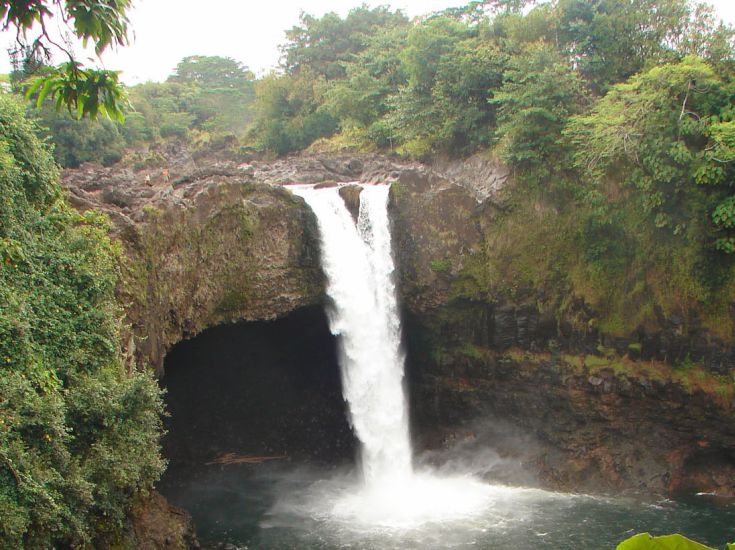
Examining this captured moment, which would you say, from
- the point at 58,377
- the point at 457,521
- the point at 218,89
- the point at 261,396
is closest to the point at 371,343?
the point at 261,396

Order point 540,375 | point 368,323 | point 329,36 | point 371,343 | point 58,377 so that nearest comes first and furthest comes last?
point 58,377
point 540,375
point 368,323
point 371,343
point 329,36

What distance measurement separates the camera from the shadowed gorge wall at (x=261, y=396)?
18453 mm

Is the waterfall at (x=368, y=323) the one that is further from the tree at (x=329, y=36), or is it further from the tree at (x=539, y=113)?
the tree at (x=329, y=36)

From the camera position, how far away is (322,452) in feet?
63.3

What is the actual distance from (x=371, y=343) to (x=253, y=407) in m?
4.59

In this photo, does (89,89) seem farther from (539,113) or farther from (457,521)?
(539,113)

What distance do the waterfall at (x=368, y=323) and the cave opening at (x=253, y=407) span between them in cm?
78

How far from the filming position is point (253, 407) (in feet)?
64.0

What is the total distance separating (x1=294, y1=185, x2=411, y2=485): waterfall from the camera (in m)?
17.2

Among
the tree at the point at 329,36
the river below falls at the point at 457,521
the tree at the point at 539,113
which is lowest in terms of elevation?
the river below falls at the point at 457,521

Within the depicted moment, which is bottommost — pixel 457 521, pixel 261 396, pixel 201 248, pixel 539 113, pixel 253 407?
pixel 457 521

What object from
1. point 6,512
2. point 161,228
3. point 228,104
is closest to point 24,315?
point 6,512

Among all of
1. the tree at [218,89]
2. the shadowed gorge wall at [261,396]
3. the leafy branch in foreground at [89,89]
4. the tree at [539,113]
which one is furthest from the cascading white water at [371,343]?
the tree at [218,89]

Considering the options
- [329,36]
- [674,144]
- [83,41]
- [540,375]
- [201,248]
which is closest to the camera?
A: [83,41]
